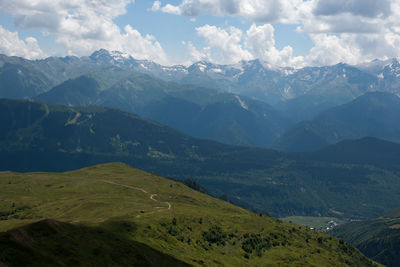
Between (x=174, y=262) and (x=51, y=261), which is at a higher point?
(x=51, y=261)

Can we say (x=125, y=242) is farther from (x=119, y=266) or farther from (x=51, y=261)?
(x=51, y=261)

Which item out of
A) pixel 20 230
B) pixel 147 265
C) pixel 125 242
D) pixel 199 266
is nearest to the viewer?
pixel 20 230

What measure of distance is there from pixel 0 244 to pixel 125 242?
61179 mm

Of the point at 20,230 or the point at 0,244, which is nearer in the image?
the point at 0,244

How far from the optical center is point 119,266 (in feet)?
506

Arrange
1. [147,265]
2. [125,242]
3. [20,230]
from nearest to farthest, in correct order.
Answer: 1. [20,230]
2. [147,265]
3. [125,242]

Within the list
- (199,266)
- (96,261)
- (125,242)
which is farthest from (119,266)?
(199,266)

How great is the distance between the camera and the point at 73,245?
15150 cm

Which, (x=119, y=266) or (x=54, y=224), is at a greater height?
(x=54, y=224)

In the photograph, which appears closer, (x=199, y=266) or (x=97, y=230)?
(x=97, y=230)

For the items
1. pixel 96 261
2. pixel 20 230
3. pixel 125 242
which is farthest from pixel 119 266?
pixel 20 230

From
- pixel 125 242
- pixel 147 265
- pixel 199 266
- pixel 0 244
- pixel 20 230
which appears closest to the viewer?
pixel 0 244

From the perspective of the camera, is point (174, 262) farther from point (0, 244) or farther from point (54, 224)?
point (0, 244)

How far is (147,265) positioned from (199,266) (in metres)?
39.7
